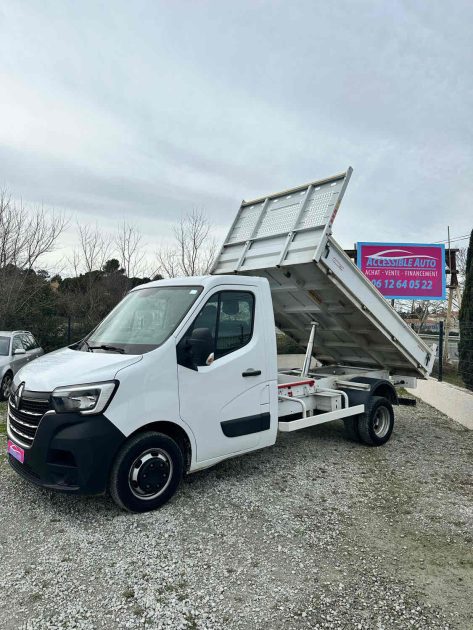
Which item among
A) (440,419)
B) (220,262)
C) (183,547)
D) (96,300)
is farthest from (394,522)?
(96,300)

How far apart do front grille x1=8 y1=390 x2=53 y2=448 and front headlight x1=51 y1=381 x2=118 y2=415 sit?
152mm

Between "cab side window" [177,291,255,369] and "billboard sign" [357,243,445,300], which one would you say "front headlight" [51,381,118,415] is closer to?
"cab side window" [177,291,255,369]

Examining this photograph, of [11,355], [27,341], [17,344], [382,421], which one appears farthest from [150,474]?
[27,341]

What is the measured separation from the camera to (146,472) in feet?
13.7

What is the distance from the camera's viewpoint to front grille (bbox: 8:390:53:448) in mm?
4027

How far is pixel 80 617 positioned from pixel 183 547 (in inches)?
40.0

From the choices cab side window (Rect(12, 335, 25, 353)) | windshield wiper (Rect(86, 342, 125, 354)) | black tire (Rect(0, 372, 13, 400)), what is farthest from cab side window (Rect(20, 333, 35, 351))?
windshield wiper (Rect(86, 342, 125, 354))

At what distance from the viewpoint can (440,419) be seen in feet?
29.7

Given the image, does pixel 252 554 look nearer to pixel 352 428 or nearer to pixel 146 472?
pixel 146 472

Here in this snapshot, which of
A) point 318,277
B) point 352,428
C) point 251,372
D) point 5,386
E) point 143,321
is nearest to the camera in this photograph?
point 143,321

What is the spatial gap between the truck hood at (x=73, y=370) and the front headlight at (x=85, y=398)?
65mm

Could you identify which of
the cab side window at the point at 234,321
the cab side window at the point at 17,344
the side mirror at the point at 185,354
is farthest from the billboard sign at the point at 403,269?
the side mirror at the point at 185,354

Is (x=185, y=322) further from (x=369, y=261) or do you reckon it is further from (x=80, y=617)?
(x=369, y=261)

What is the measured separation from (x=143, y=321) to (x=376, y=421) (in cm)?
402
